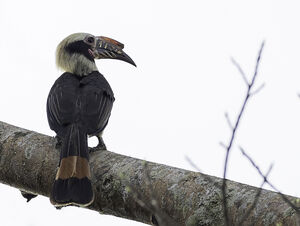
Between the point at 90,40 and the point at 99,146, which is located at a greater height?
the point at 90,40

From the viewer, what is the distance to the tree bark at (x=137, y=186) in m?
3.31

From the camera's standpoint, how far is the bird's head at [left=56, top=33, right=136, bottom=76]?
6.11m

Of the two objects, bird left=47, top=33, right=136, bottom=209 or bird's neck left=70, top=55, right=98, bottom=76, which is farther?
bird's neck left=70, top=55, right=98, bottom=76

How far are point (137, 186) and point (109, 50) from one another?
3.05m

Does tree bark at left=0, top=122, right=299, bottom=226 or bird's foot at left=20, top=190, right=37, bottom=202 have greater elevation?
tree bark at left=0, top=122, right=299, bottom=226

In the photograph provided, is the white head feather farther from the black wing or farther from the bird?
the black wing

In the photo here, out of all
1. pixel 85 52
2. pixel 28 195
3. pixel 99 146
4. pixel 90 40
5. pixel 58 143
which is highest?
pixel 90 40

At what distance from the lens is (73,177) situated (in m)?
4.07

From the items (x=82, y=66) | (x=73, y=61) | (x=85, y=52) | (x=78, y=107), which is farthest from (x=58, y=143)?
(x=85, y=52)

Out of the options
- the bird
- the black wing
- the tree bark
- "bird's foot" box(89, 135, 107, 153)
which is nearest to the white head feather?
the bird

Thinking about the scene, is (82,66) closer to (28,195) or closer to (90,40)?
(90,40)

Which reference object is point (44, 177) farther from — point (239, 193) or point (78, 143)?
point (239, 193)

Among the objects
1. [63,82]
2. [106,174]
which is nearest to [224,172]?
[106,174]

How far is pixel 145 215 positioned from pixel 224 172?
5.65 feet
